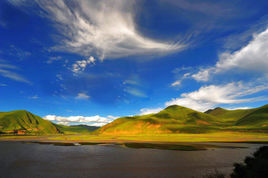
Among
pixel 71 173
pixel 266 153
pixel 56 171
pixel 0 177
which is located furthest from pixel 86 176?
pixel 266 153

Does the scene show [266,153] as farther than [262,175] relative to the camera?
Yes

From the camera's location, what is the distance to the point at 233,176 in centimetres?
2084

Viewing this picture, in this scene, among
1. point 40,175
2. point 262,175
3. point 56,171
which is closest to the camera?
point 262,175

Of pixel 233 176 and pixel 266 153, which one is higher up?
pixel 266 153

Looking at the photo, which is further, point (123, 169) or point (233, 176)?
point (123, 169)

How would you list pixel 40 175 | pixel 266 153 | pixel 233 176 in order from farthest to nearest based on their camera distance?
1. pixel 40 175
2. pixel 266 153
3. pixel 233 176

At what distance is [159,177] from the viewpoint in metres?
25.1

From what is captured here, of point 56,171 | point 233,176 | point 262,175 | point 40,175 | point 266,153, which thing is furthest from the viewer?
point 56,171

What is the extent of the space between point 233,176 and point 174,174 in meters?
9.19

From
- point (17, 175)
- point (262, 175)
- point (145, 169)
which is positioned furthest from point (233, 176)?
point (17, 175)

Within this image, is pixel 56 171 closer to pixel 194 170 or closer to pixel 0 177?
pixel 0 177

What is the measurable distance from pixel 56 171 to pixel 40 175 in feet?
9.55

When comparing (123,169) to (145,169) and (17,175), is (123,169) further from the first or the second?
(17,175)

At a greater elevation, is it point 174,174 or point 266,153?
point 266,153
